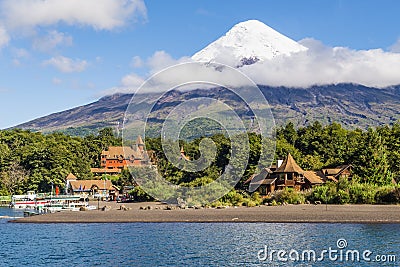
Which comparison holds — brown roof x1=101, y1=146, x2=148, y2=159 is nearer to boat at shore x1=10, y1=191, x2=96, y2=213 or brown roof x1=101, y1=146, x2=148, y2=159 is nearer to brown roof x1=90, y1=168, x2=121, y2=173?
brown roof x1=90, y1=168, x2=121, y2=173

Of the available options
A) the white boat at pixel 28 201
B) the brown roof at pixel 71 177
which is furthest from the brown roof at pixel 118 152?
the white boat at pixel 28 201

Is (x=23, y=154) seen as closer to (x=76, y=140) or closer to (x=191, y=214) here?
(x=76, y=140)

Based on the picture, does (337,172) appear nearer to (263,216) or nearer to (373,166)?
(373,166)

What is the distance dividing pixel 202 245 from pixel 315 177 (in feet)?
125

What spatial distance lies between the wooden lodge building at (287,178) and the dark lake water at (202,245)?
24356mm

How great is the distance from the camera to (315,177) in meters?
65.8

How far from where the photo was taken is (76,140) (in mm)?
112625

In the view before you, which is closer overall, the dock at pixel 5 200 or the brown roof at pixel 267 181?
the brown roof at pixel 267 181

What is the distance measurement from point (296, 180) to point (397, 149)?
1555 cm

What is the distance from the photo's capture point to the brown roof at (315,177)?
63.8m

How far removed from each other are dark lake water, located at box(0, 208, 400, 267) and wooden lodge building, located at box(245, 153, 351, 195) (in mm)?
24356

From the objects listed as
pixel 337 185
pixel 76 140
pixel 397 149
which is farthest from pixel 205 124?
pixel 337 185

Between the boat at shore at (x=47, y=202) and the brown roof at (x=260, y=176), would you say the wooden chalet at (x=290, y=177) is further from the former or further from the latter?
the boat at shore at (x=47, y=202)

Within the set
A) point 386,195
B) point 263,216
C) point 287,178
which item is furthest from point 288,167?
point 263,216
